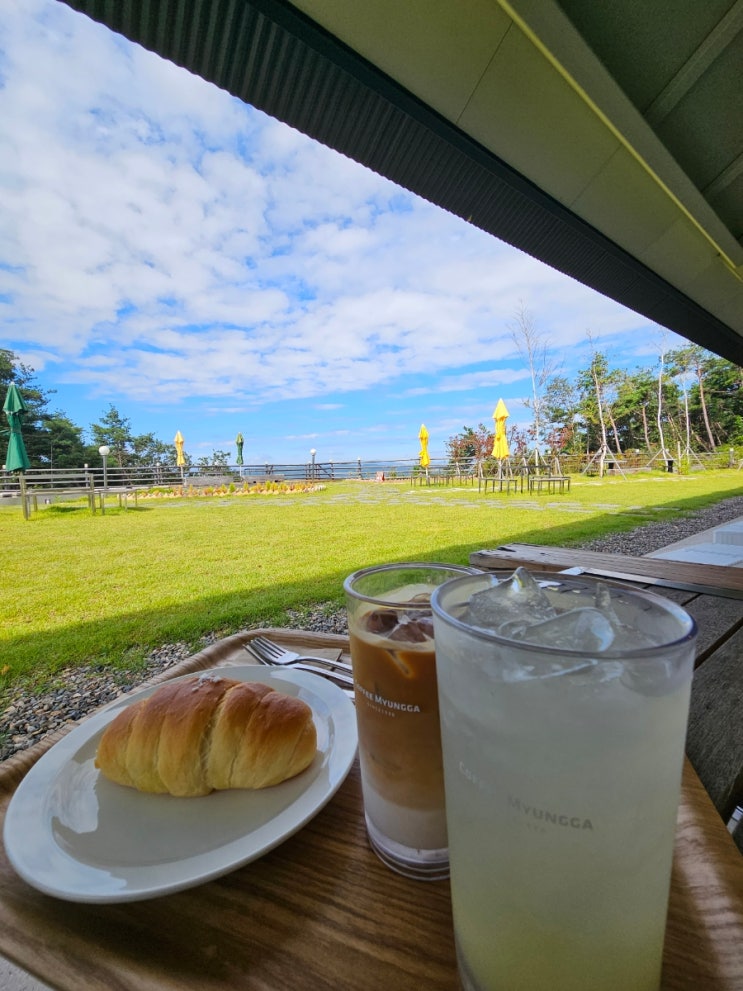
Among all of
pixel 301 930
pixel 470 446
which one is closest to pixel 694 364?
pixel 470 446

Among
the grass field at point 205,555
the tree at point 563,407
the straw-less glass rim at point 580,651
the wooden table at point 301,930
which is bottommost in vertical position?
the grass field at point 205,555

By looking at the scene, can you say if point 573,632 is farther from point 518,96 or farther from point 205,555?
point 205,555

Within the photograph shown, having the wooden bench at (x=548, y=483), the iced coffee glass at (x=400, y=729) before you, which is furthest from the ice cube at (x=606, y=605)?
the wooden bench at (x=548, y=483)

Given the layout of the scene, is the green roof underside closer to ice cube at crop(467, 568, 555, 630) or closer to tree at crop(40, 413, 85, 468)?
ice cube at crop(467, 568, 555, 630)

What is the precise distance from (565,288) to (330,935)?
783 inches

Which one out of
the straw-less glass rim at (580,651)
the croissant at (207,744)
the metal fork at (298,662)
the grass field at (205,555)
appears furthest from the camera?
the grass field at (205,555)

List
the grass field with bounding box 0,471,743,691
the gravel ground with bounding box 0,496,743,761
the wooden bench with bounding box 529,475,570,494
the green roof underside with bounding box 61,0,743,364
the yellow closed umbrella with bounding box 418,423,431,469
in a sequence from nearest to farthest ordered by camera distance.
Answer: the green roof underside with bounding box 61,0,743,364
the gravel ground with bounding box 0,496,743,761
the grass field with bounding box 0,471,743,691
the wooden bench with bounding box 529,475,570,494
the yellow closed umbrella with bounding box 418,423,431,469

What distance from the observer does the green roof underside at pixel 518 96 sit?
1.13 meters

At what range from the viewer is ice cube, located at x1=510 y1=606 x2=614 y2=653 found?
0.21m

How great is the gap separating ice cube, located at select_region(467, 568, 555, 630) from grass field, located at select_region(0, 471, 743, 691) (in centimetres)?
225

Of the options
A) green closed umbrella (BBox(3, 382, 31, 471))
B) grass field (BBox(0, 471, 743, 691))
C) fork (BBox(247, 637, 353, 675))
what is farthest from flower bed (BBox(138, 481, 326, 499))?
fork (BBox(247, 637, 353, 675))

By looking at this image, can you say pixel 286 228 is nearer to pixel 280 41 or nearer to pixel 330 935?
pixel 280 41

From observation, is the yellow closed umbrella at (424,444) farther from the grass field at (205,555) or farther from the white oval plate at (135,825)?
the white oval plate at (135,825)

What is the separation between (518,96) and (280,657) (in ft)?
7.16
